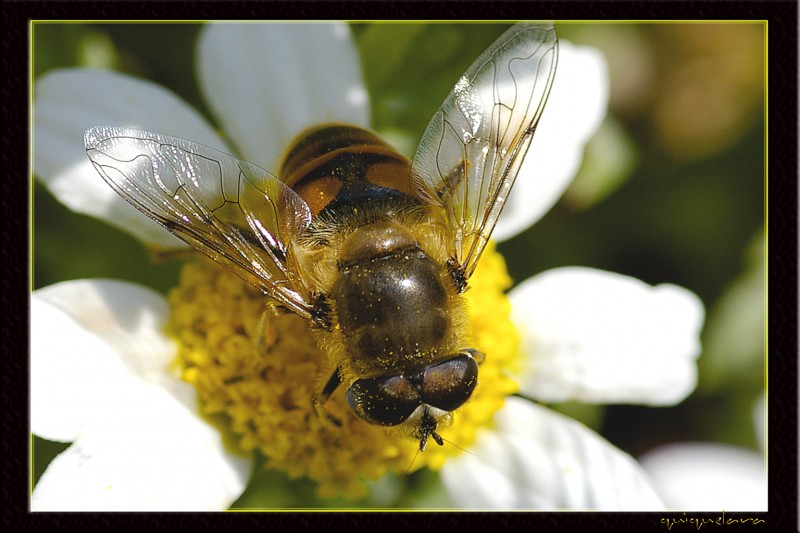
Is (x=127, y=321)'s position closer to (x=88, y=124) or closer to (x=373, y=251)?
(x=88, y=124)

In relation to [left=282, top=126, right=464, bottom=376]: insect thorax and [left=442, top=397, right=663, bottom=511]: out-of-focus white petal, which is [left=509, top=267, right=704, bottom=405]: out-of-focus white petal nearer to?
[left=442, top=397, right=663, bottom=511]: out-of-focus white petal

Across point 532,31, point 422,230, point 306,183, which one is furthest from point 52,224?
point 532,31

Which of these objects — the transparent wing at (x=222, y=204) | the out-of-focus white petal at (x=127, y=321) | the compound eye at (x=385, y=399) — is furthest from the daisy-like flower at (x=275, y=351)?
the compound eye at (x=385, y=399)

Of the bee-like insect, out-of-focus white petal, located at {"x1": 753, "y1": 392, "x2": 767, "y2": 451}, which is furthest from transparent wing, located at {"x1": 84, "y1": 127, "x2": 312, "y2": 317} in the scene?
out-of-focus white petal, located at {"x1": 753, "y1": 392, "x2": 767, "y2": 451}

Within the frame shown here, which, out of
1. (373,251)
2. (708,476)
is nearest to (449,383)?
(373,251)
